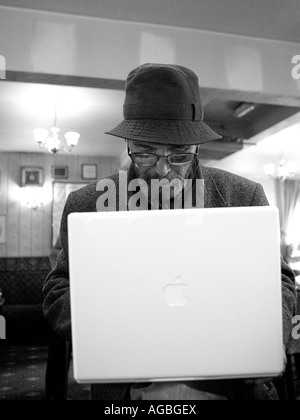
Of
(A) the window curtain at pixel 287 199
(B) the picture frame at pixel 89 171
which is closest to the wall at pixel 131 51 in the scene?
(B) the picture frame at pixel 89 171

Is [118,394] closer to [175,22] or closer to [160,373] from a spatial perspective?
[160,373]

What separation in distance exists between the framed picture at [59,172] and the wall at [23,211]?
0.07 metres

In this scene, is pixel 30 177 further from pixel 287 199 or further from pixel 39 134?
pixel 287 199

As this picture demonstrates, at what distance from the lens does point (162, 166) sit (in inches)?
48.0

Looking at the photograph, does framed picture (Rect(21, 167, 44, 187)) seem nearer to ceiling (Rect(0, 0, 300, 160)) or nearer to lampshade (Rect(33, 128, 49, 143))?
ceiling (Rect(0, 0, 300, 160))

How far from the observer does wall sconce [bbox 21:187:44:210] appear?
341 inches

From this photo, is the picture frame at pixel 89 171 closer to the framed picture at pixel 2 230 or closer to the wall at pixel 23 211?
the wall at pixel 23 211

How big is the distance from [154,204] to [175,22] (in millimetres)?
2840

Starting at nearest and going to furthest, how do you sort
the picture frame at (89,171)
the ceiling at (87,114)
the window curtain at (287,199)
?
1. the ceiling at (87,114)
2. the picture frame at (89,171)
3. the window curtain at (287,199)

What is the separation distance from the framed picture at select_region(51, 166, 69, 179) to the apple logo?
26.9ft

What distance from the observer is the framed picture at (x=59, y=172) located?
876cm

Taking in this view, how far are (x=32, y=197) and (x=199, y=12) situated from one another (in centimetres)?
590

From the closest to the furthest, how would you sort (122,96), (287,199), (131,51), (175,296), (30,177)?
(175,296)
(131,51)
(122,96)
(30,177)
(287,199)

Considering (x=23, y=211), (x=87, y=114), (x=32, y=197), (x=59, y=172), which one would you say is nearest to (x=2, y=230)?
(x=23, y=211)
